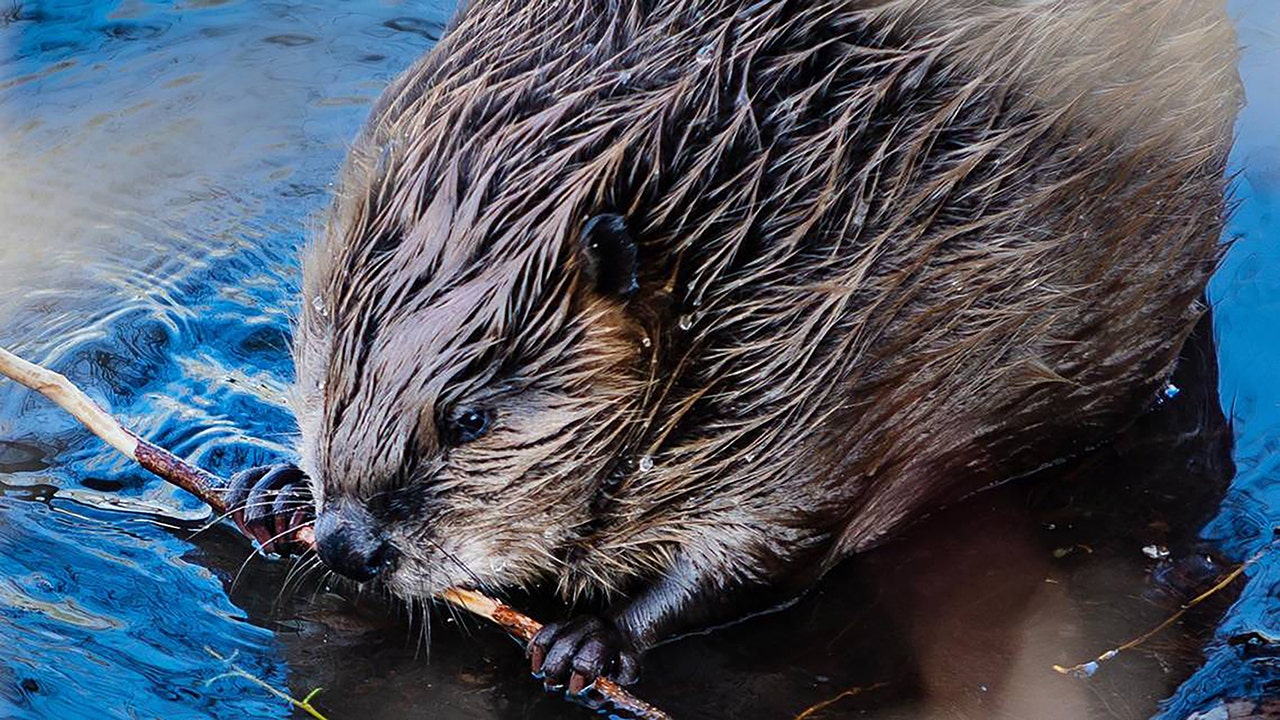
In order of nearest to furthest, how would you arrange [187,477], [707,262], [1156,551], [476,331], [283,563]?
[476,331]
[707,262]
[187,477]
[283,563]
[1156,551]

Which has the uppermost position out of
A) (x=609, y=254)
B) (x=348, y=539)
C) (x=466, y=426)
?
(x=609, y=254)

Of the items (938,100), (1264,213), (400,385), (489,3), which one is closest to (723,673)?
(400,385)

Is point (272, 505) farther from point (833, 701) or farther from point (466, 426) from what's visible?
point (833, 701)

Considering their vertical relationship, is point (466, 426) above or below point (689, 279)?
below

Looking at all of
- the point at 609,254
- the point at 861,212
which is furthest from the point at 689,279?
the point at 861,212

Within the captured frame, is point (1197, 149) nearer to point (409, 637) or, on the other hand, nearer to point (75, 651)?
point (409, 637)
